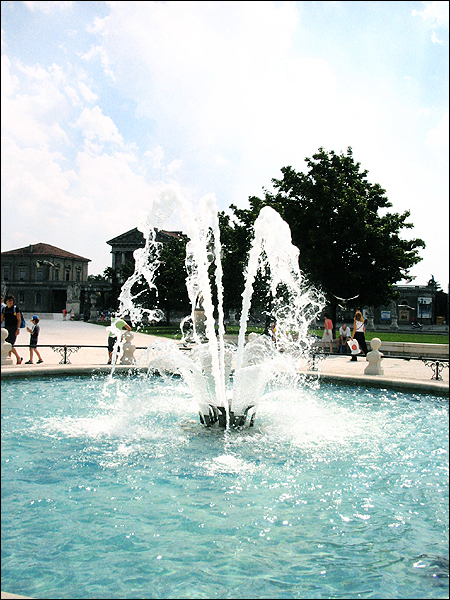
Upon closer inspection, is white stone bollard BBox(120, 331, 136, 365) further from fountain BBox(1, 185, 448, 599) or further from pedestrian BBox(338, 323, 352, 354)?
pedestrian BBox(338, 323, 352, 354)

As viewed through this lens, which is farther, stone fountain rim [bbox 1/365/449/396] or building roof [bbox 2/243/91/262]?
building roof [bbox 2/243/91/262]

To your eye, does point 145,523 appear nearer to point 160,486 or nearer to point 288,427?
point 160,486

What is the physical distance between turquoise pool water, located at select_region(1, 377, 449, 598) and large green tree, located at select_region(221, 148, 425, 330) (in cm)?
2006

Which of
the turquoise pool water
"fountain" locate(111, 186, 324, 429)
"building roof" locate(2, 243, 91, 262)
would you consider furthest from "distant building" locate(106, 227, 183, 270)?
the turquoise pool water

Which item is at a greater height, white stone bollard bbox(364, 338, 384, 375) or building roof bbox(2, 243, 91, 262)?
building roof bbox(2, 243, 91, 262)

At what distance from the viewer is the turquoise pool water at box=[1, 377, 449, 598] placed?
2973 millimetres

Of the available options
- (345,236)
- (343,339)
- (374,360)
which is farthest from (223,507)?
(345,236)

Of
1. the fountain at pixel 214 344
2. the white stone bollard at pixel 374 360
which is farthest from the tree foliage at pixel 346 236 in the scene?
the fountain at pixel 214 344

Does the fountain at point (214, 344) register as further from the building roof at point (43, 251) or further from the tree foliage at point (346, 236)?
the building roof at point (43, 251)

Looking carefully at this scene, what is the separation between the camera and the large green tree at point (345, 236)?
26.5 meters

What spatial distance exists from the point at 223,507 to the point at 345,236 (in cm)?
2347

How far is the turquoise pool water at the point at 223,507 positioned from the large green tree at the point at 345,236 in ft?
65.8

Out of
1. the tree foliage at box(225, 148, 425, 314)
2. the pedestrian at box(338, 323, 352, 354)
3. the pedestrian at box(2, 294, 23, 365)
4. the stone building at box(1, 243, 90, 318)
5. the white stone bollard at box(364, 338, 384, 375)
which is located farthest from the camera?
the stone building at box(1, 243, 90, 318)

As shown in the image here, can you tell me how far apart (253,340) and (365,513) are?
6341 mm
